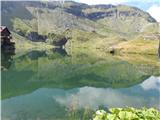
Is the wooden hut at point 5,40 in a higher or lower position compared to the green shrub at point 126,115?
lower

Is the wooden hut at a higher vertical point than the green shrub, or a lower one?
lower

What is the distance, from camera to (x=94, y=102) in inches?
1451

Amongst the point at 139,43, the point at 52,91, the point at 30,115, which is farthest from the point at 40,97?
the point at 139,43

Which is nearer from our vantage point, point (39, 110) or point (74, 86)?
point (39, 110)

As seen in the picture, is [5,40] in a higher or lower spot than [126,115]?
Answer: lower

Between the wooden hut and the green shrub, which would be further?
the wooden hut

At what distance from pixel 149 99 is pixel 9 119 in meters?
19.6

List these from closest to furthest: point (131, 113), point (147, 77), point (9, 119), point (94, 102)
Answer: point (131, 113), point (9, 119), point (94, 102), point (147, 77)

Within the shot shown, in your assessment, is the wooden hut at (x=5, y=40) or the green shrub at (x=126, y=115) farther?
the wooden hut at (x=5, y=40)

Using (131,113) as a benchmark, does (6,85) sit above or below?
below

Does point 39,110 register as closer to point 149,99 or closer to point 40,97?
point 40,97

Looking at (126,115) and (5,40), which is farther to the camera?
(5,40)

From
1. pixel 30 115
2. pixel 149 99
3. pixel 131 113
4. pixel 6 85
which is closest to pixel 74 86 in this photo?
pixel 6 85

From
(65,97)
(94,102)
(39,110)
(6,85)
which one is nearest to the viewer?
(39,110)
